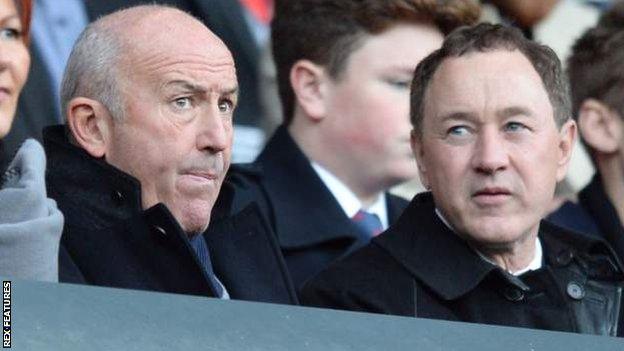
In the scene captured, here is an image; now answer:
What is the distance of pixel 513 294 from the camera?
158 inches

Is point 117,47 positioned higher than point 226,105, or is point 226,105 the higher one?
point 117,47

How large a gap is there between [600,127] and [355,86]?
651 millimetres

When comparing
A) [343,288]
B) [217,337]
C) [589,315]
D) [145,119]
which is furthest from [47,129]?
[589,315]

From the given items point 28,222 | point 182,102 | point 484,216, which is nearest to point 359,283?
point 484,216

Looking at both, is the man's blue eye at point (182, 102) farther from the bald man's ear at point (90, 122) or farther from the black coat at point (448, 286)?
the black coat at point (448, 286)

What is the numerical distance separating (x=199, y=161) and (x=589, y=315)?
0.89 metres

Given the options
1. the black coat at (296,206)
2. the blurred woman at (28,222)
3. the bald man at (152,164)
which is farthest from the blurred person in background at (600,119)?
the blurred woman at (28,222)

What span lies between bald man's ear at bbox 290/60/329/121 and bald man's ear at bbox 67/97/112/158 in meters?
1.26

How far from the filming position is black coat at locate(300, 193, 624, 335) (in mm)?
3943

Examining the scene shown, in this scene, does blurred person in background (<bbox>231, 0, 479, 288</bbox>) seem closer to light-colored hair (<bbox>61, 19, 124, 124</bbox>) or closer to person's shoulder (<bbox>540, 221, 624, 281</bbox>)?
person's shoulder (<bbox>540, 221, 624, 281</bbox>)

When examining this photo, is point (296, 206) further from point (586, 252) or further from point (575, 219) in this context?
point (586, 252)

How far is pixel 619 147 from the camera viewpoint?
491cm

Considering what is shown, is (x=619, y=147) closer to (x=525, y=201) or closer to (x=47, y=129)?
(x=525, y=201)

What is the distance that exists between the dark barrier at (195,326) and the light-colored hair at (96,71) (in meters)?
0.88
